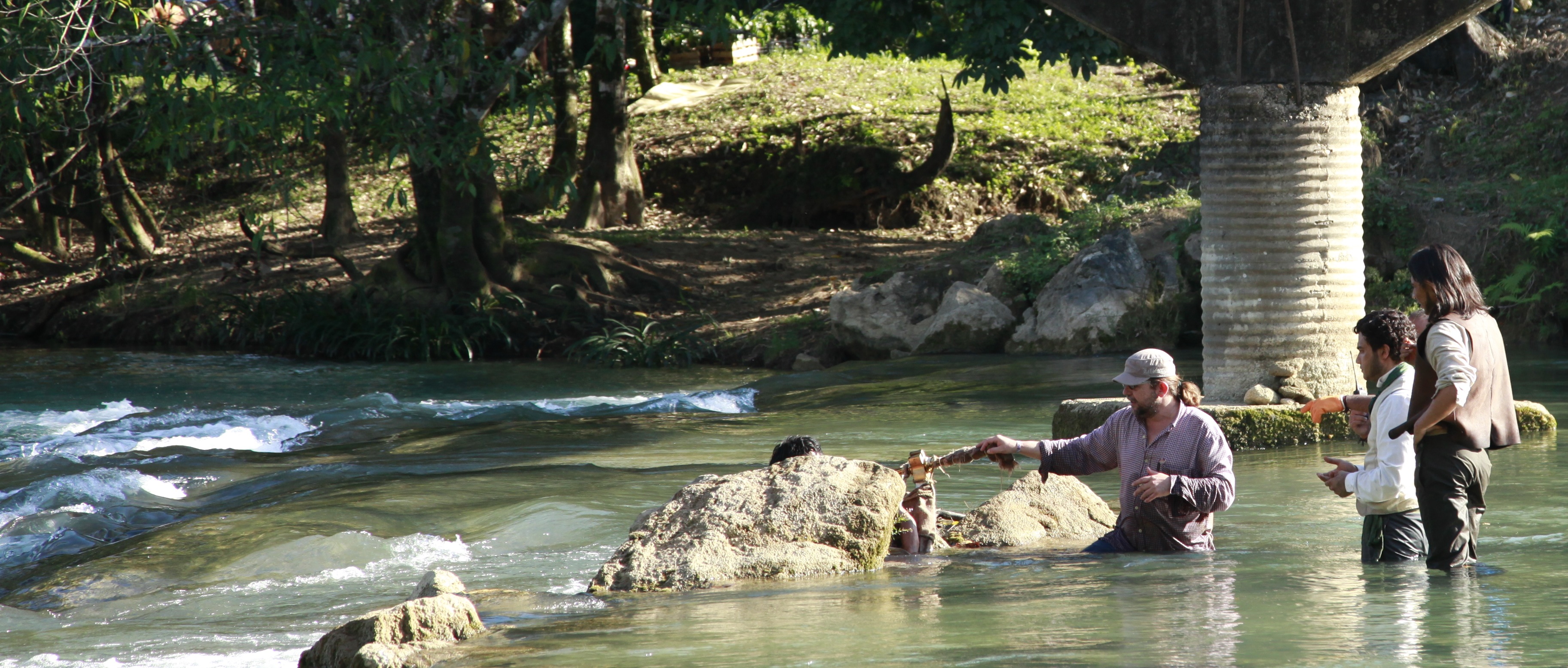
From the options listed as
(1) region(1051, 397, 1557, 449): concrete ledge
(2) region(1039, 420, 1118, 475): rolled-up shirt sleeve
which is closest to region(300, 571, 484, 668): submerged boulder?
(2) region(1039, 420, 1118, 475): rolled-up shirt sleeve

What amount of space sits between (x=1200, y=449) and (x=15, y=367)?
697 inches

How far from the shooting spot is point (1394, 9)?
9148mm

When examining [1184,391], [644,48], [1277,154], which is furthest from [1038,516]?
[644,48]

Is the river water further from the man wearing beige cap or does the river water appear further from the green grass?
the green grass

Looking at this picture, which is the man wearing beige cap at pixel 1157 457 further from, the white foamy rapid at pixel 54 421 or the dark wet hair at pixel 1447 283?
the white foamy rapid at pixel 54 421

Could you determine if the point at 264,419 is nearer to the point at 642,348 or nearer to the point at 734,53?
the point at 642,348

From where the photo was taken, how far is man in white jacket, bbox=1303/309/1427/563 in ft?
18.0

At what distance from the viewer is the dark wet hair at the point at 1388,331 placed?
18.2 ft

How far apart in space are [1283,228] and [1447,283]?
4.45m

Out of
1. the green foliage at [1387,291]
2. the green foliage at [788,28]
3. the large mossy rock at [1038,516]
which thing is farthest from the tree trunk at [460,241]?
the large mossy rock at [1038,516]

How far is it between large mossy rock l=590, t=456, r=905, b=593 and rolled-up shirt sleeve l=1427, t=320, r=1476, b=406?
7.92 ft

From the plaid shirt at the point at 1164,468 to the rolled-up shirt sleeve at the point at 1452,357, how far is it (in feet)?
3.73

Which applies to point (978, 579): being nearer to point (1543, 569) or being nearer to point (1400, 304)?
point (1543, 569)

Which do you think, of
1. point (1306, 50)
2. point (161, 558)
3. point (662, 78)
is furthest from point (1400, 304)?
point (662, 78)
